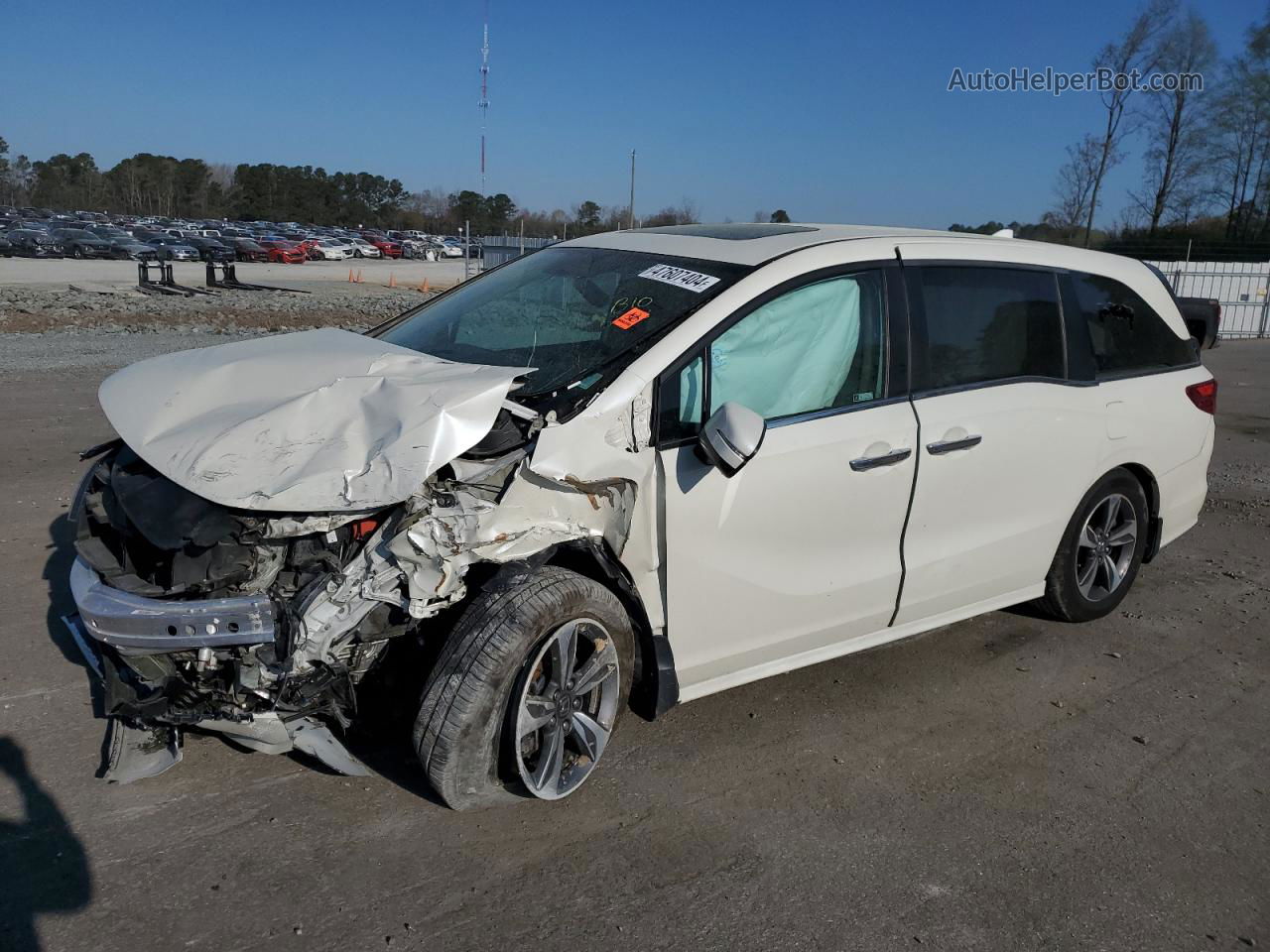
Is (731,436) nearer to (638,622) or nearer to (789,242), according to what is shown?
(638,622)

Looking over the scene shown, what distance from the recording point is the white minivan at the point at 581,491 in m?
2.87

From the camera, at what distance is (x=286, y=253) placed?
52812mm

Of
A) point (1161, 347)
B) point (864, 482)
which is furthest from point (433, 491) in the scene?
point (1161, 347)

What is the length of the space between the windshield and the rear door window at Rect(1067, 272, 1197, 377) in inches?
77.3

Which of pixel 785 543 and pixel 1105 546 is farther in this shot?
pixel 1105 546

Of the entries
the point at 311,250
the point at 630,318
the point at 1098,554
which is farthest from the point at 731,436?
the point at 311,250

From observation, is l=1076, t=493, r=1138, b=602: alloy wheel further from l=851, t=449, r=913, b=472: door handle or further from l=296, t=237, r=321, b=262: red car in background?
l=296, t=237, r=321, b=262: red car in background

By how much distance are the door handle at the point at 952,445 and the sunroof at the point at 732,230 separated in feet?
3.45

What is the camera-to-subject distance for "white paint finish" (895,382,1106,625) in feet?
12.7

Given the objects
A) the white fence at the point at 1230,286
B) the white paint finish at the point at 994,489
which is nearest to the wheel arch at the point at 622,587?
the white paint finish at the point at 994,489

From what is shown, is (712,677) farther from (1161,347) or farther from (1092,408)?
(1161,347)

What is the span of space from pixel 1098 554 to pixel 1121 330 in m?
1.08

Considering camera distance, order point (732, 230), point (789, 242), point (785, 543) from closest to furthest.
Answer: point (785, 543)
point (789, 242)
point (732, 230)

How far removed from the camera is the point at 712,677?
11.5 ft
